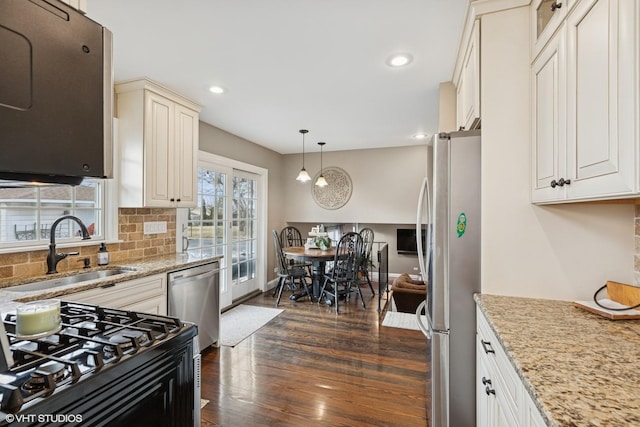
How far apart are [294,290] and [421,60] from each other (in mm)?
3637

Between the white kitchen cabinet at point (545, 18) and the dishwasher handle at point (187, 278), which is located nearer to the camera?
the white kitchen cabinet at point (545, 18)

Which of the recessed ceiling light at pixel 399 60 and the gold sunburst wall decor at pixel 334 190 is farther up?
the recessed ceiling light at pixel 399 60

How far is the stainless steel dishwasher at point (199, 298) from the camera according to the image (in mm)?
2441

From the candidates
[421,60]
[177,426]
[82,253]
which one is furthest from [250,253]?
[177,426]

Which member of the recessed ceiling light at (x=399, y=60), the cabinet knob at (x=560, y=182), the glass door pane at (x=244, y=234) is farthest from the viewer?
the glass door pane at (x=244, y=234)

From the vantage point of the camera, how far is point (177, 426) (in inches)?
35.3

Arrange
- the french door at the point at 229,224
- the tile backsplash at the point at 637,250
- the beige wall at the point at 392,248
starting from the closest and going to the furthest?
the tile backsplash at the point at 637,250, the french door at the point at 229,224, the beige wall at the point at 392,248

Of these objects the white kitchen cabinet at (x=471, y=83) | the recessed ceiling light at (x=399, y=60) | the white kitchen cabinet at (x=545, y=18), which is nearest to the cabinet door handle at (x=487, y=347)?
the white kitchen cabinet at (x=471, y=83)

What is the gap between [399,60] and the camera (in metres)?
2.23

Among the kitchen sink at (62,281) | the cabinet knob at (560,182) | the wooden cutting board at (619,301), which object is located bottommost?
the kitchen sink at (62,281)

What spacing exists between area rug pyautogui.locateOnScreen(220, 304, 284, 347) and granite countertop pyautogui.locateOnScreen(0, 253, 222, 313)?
2.87ft

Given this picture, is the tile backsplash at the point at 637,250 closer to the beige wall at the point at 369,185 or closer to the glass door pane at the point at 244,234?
the beige wall at the point at 369,185

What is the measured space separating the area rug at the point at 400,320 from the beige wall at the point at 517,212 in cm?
200

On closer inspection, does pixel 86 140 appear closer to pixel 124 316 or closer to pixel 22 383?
pixel 22 383
